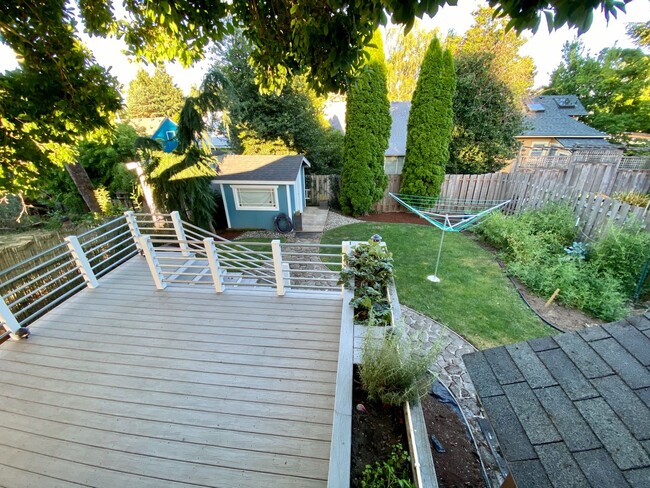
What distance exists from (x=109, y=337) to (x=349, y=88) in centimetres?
406

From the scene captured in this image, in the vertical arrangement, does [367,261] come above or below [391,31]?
below

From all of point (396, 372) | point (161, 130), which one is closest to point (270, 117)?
point (161, 130)

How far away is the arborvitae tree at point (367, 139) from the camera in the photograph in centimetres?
848

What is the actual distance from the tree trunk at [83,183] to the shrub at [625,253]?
1372 cm

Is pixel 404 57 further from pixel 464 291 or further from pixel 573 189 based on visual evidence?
pixel 464 291

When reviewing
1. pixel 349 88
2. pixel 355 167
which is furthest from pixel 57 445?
pixel 355 167

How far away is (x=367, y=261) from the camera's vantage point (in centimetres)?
337

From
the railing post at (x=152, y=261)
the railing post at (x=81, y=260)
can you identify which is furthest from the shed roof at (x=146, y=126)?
the railing post at (x=152, y=261)

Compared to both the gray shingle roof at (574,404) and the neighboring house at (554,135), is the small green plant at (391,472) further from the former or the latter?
the neighboring house at (554,135)

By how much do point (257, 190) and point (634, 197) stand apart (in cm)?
964

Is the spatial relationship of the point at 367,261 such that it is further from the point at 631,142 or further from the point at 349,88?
the point at 631,142

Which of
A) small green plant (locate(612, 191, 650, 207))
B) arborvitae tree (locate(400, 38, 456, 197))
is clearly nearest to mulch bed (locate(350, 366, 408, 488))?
small green plant (locate(612, 191, 650, 207))

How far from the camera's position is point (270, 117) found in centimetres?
1075

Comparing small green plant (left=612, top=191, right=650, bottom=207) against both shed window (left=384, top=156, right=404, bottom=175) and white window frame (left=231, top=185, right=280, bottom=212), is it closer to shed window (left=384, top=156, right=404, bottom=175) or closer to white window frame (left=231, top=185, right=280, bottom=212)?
shed window (left=384, top=156, right=404, bottom=175)
